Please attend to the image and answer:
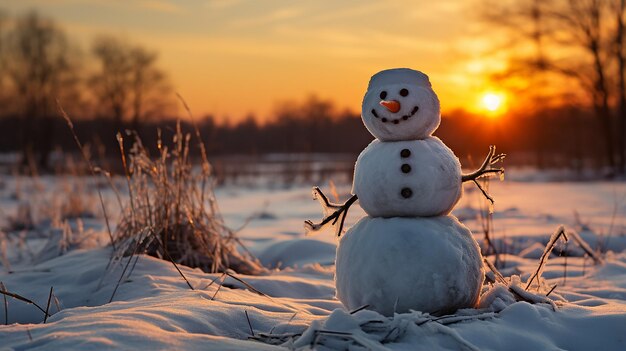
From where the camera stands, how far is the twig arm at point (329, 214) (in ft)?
8.70

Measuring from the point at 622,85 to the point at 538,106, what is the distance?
103 inches

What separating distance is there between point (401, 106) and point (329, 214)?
0.58m

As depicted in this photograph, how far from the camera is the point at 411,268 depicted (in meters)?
2.34

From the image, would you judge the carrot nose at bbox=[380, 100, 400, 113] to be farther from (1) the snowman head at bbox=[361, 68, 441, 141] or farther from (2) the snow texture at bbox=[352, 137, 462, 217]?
(2) the snow texture at bbox=[352, 137, 462, 217]

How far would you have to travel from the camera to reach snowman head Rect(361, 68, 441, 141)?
8.18ft

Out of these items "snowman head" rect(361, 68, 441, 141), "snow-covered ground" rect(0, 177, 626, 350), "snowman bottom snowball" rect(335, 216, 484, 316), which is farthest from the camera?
"snowman head" rect(361, 68, 441, 141)

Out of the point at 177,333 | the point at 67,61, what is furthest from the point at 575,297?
the point at 67,61

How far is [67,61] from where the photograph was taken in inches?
1284

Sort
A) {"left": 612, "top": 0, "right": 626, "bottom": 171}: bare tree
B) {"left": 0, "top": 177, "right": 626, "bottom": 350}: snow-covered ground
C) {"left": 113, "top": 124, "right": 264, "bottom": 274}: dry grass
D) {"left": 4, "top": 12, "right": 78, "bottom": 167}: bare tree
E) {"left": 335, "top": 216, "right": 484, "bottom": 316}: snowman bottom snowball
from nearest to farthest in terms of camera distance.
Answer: {"left": 0, "top": 177, "right": 626, "bottom": 350}: snow-covered ground, {"left": 335, "top": 216, "right": 484, "bottom": 316}: snowman bottom snowball, {"left": 113, "top": 124, "right": 264, "bottom": 274}: dry grass, {"left": 612, "top": 0, "right": 626, "bottom": 171}: bare tree, {"left": 4, "top": 12, "right": 78, "bottom": 167}: bare tree

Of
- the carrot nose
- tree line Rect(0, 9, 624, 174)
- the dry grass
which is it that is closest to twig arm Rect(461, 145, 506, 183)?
the carrot nose

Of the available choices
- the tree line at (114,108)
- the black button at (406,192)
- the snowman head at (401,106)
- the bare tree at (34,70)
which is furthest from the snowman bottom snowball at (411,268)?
the bare tree at (34,70)

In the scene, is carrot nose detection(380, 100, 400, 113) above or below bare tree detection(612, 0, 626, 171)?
below

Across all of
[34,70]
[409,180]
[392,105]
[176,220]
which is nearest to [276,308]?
[409,180]

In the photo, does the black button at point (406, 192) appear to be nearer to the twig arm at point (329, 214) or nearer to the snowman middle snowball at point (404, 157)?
the snowman middle snowball at point (404, 157)
